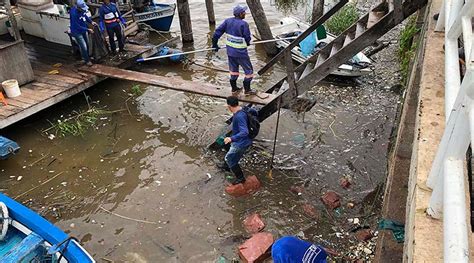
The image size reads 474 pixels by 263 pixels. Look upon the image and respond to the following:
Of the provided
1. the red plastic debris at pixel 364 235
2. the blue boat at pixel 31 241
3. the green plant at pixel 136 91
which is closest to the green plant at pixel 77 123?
the green plant at pixel 136 91

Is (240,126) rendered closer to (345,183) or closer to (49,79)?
(345,183)

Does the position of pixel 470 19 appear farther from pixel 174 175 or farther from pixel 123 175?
pixel 123 175

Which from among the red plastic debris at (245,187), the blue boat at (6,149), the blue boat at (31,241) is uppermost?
the blue boat at (6,149)

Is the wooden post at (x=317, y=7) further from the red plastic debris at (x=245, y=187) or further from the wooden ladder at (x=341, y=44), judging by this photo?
the red plastic debris at (x=245, y=187)

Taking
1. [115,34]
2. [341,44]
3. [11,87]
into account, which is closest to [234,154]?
[341,44]

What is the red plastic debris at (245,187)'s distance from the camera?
699cm

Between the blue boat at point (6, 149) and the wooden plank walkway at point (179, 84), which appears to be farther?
the wooden plank walkway at point (179, 84)

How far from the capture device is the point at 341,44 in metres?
6.55

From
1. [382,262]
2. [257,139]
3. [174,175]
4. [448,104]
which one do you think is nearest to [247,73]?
[257,139]

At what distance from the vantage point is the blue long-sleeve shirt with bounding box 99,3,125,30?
32.4ft

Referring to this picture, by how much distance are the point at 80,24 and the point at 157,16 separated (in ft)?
14.7

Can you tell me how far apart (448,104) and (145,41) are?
36.5 ft

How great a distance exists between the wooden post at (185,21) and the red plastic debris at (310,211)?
8.13 m

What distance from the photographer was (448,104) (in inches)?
90.0
